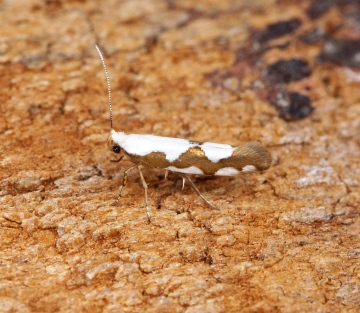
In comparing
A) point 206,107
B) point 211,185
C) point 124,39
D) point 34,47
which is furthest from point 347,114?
point 34,47

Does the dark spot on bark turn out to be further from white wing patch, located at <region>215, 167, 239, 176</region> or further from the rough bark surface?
white wing patch, located at <region>215, 167, 239, 176</region>

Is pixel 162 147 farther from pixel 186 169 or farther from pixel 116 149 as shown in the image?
pixel 116 149

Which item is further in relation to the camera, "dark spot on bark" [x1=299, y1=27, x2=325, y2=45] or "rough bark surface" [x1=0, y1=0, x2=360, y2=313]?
"dark spot on bark" [x1=299, y1=27, x2=325, y2=45]

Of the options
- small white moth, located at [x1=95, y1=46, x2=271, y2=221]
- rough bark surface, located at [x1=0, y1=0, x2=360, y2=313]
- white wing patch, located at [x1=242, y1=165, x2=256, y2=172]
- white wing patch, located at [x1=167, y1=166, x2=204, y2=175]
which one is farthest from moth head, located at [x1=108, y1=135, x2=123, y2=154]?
white wing patch, located at [x1=242, y1=165, x2=256, y2=172]

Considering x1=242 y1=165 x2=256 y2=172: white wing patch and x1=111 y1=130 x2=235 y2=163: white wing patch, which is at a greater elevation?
x1=111 y1=130 x2=235 y2=163: white wing patch

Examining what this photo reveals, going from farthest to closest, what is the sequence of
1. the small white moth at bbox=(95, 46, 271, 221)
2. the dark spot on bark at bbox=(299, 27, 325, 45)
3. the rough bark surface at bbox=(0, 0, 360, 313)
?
the dark spot on bark at bbox=(299, 27, 325, 45), the small white moth at bbox=(95, 46, 271, 221), the rough bark surface at bbox=(0, 0, 360, 313)

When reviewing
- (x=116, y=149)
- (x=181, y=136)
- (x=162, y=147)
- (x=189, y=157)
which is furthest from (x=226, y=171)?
(x=116, y=149)

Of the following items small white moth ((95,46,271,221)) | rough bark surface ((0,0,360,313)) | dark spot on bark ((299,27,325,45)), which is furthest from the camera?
dark spot on bark ((299,27,325,45))

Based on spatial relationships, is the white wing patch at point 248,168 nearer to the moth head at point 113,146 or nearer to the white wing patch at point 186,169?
the white wing patch at point 186,169

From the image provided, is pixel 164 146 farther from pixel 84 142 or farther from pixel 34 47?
pixel 34 47
